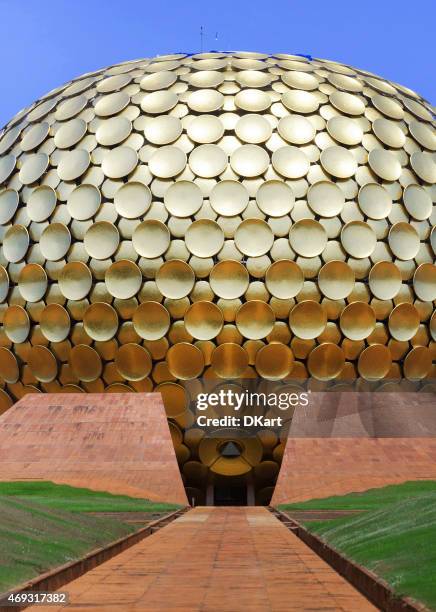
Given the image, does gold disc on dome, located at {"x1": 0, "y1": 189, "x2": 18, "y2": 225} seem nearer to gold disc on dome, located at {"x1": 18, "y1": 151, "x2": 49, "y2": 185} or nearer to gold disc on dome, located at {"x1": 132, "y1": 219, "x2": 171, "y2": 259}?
gold disc on dome, located at {"x1": 18, "y1": 151, "x2": 49, "y2": 185}

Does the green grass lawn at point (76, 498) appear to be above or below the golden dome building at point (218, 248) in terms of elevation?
below

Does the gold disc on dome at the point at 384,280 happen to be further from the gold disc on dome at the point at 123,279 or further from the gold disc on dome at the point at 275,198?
the gold disc on dome at the point at 123,279

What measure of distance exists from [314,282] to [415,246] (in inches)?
104

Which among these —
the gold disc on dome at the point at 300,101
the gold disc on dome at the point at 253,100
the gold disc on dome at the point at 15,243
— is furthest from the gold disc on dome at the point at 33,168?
the gold disc on dome at the point at 300,101

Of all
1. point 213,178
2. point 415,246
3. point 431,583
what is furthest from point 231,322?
point 431,583

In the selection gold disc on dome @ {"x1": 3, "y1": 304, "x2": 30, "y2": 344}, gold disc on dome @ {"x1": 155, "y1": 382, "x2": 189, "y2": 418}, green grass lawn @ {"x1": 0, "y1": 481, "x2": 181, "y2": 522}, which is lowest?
green grass lawn @ {"x1": 0, "y1": 481, "x2": 181, "y2": 522}

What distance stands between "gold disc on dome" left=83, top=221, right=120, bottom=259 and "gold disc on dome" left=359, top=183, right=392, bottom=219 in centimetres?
533

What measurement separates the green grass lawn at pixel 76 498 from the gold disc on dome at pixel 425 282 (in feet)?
25.2

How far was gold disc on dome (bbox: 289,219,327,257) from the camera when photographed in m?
19.0

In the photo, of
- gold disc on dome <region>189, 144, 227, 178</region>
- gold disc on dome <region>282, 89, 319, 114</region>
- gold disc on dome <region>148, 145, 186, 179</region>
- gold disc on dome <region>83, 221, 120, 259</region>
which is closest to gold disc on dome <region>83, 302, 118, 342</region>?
gold disc on dome <region>83, 221, 120, 259</region>

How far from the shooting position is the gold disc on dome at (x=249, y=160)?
1944 centimetres

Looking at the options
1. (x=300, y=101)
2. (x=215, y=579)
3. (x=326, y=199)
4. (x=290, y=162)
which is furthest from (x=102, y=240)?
(x=215, y=579)

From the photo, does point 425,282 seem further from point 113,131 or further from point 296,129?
point 113,131

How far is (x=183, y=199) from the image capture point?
19.3 m
